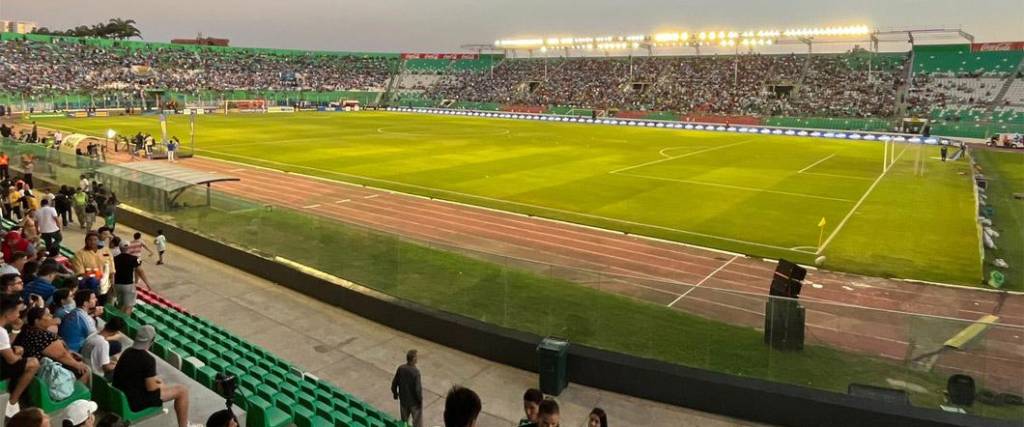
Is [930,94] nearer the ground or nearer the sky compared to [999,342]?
nearer the sky

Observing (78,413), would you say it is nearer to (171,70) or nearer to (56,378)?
(56,378)

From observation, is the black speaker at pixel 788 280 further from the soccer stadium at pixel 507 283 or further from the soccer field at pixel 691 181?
the soccer field at pixel 691 181

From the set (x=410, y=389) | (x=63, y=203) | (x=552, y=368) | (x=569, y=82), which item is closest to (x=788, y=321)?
(x=552, y=368)

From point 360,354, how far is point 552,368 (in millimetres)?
3831

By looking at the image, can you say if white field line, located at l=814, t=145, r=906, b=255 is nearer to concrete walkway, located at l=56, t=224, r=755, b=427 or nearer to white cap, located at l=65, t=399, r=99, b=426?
concrete walkway, located at l=56, t=224, r=755, b=427

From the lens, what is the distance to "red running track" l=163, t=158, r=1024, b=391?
938 centimetres

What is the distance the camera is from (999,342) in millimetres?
9000

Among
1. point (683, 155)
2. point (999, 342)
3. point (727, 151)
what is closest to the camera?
point (999, 342)

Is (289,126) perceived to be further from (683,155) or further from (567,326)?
(567,326)

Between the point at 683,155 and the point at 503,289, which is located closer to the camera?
the point at 503,289

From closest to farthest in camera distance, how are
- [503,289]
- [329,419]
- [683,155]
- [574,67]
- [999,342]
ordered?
[329,419] → [999,342] → [503,289] → [683,155] → [574,67]

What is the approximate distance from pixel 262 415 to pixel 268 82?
391 ft

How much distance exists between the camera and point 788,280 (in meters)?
11.9

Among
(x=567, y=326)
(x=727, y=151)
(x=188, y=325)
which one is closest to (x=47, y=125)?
(x=727, y=151)
